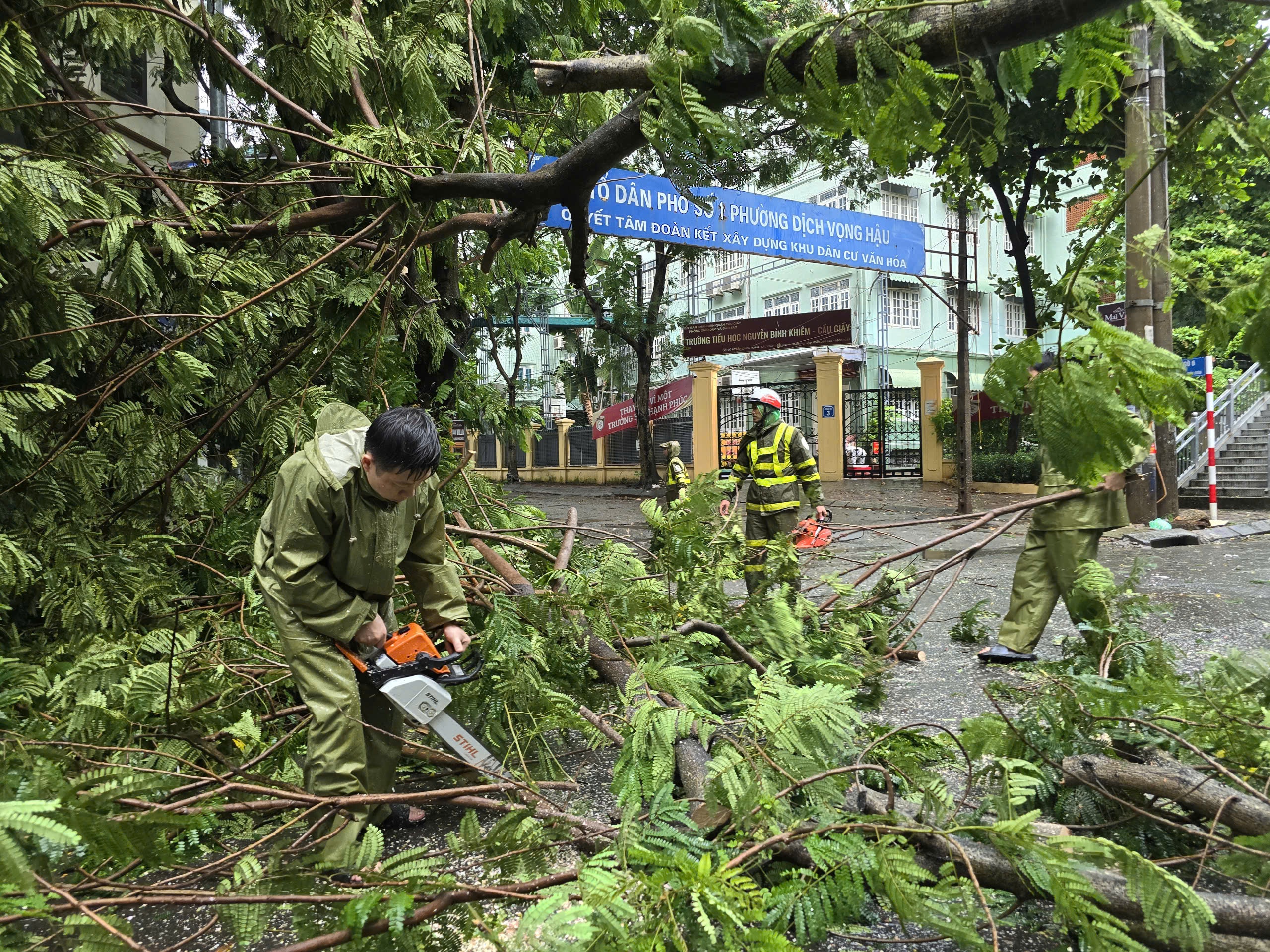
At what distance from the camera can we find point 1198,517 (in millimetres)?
9266

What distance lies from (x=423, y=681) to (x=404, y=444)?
28.9 inches

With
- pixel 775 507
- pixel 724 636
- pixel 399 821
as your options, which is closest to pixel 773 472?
pixel 775 507

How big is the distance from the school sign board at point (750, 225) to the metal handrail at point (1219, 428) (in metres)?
6.50

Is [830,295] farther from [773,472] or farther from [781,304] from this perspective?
[773,472]

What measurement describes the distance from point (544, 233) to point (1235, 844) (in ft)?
Answer: 36.8

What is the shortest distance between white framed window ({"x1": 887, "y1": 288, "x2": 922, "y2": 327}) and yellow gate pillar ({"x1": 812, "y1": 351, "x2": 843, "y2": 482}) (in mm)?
11749

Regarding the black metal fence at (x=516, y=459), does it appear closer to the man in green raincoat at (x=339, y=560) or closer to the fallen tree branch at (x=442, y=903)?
the man in green raincoat at (x=339, y=560)

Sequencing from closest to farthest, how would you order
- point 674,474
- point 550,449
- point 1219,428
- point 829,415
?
point 674,474 → point 1219,428 → point 829,415 → point 550,449

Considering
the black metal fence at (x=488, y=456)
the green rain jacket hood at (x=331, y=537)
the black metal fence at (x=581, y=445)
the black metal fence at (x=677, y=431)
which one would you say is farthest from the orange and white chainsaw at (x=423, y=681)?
the black metal fence at (x=488, y=456)

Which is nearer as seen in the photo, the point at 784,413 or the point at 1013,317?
the point at 784,413

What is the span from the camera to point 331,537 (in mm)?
2596

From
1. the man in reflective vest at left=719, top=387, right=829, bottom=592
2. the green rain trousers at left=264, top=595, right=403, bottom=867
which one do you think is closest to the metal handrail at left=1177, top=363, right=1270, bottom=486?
the man in reflective vest at left=719, top=387, right=829, bottom=592

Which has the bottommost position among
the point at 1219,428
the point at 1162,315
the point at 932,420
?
the point at 1219,428

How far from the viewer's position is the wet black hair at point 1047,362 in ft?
5.79
